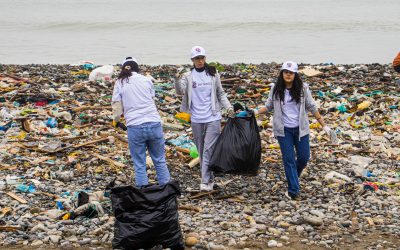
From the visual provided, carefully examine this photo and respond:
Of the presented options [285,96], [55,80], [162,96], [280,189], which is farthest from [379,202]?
[55,80]

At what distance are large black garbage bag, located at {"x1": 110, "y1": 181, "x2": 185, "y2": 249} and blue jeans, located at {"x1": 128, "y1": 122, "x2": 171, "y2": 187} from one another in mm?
1149

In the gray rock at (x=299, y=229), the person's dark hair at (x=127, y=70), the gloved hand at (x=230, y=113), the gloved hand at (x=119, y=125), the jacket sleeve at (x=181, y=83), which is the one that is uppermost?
the person's dark hair at (x=127, y=70)

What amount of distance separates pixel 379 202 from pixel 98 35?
130ft

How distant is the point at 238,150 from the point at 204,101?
29.4 inches

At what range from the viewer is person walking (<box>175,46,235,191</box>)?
276 inches

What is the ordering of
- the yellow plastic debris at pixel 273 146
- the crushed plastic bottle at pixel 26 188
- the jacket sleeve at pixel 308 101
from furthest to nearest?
the yellow plastic debris at pixel 273 146 < the crushed plastic bottle at pixel 26 188 < the jacket sleeve at pixel 308 101

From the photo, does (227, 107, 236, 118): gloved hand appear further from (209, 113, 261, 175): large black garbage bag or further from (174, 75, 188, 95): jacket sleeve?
(174, 75, 188, 95): jacket sleeve

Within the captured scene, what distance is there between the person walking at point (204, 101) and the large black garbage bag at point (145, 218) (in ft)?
5.63

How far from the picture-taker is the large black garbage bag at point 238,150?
6863 millimetres

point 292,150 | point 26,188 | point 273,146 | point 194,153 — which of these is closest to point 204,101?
point 292,150

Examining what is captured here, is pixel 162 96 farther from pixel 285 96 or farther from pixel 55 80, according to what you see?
pixel 285 96

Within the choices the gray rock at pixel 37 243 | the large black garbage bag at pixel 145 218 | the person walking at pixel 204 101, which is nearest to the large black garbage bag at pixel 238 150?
the person walking at pixel 204 101

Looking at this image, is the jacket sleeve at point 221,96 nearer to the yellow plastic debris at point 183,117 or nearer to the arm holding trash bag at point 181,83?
the arm holding trash bag at point 181,83

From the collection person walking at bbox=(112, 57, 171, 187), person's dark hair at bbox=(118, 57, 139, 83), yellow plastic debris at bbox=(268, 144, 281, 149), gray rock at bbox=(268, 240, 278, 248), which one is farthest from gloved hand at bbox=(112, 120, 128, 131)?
yellow plastic debris at bbox=(268, 144, 281, 149)
